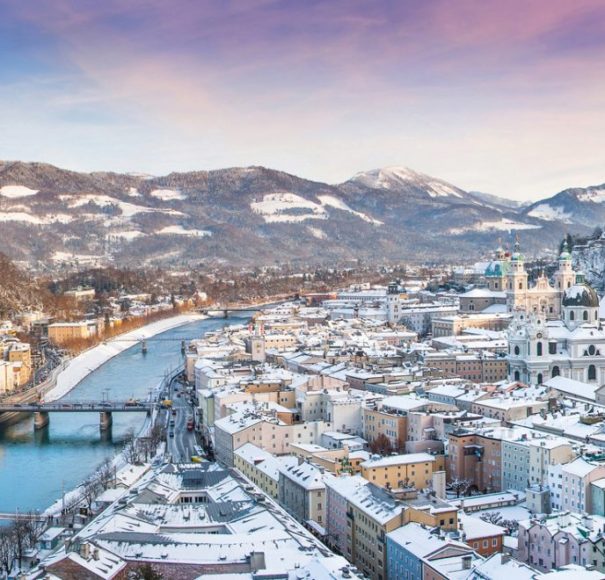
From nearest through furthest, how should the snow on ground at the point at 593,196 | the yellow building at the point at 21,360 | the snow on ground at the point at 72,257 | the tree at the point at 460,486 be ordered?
the tree at the point at 460,486
the yellow building at the point at 21,360
the snow on ground at the point at 72,257
the snow on ground at the point at 593,196

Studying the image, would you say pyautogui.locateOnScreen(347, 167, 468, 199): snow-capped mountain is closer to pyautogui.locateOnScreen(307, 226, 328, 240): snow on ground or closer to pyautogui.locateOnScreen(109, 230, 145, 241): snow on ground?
pyautogui.locateOnScreen(307, 226, 328, 240): snow on ground

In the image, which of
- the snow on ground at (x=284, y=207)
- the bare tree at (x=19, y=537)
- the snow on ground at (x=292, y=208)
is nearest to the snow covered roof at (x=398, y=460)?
the bare tree at (x=19, y=537)

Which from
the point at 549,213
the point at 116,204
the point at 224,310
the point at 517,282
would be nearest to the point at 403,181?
the point at 549,213

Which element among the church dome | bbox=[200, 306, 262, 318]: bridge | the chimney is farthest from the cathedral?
bbox=[200, 306, 262, 318]: bridge

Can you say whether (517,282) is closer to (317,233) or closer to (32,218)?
(32,218)

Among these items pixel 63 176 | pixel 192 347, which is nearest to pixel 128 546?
pixel 192 347

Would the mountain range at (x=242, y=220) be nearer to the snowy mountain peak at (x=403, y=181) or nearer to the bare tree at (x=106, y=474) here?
the snowy mountain peak at (x=403, y=181)
